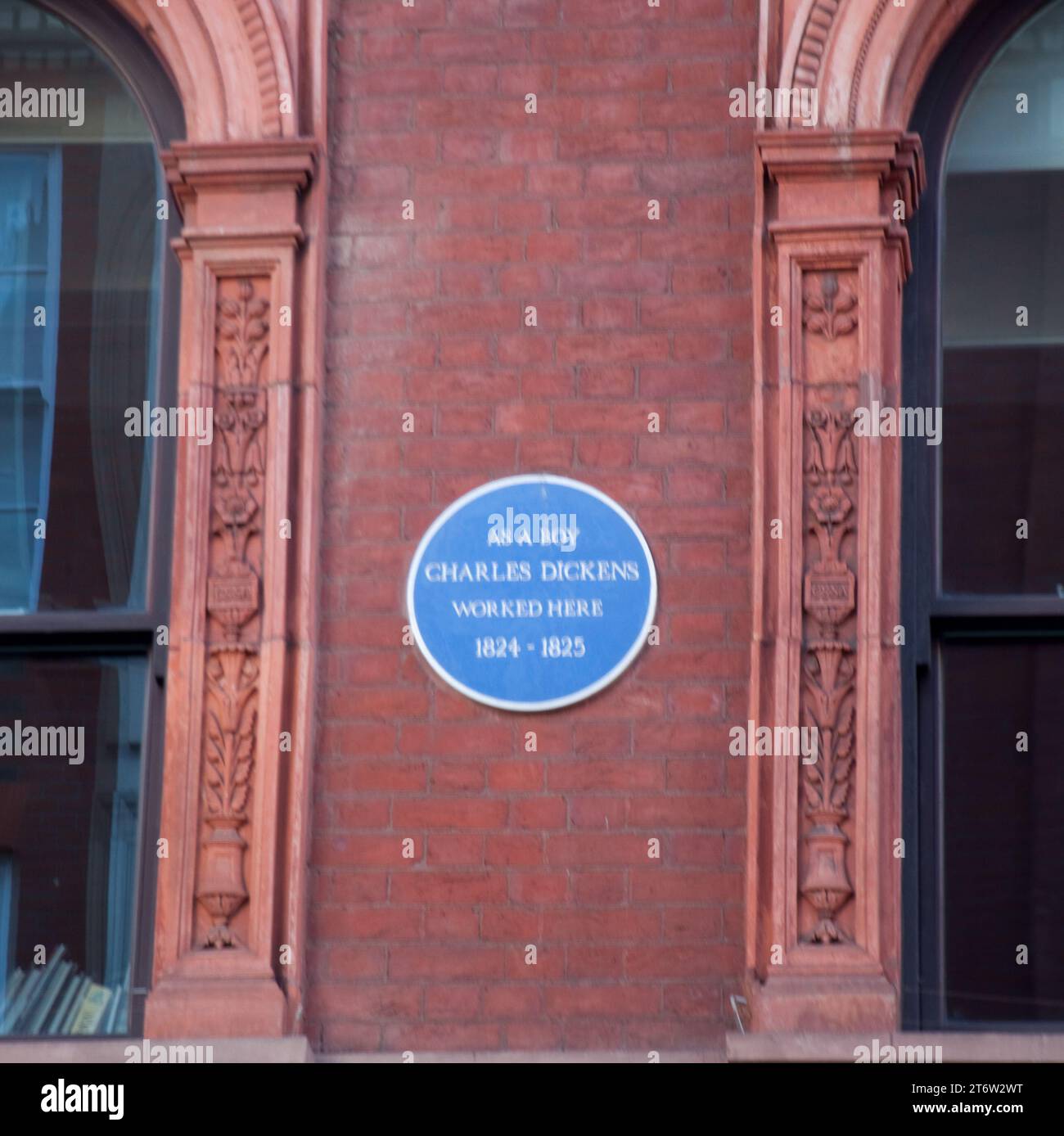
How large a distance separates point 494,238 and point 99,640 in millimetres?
1595

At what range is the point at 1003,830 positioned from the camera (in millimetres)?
6684

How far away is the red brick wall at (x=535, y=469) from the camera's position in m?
6.55

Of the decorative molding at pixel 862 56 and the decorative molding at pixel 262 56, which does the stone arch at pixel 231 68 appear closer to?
the decorative molding at pixel 262 56

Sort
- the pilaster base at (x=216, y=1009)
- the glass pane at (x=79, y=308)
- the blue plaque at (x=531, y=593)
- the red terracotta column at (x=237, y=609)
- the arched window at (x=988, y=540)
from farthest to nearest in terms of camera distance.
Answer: the glass pane at (x=79, y=308) < the blue plaque at (x=531, y=593) < the arched window at (x=988, y=540) < the red terracotta column at (x=237, y=609) < the pilaster base at (x=216, y=1009)

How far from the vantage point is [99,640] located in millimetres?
6949

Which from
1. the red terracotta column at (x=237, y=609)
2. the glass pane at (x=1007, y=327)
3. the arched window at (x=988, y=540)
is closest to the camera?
the red terracotta column at (x=237, y=609)

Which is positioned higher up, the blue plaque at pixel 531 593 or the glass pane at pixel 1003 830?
the blue plaque at pixel 531 593

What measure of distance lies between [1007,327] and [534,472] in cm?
144

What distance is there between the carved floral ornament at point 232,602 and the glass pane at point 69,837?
1.15ft

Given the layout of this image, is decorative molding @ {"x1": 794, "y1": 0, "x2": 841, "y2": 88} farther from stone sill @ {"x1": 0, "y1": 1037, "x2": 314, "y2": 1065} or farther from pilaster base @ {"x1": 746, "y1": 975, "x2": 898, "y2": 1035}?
stone sill @ {"x1": 0, "y1": 1037, "x2": 314, "y2": 1065}

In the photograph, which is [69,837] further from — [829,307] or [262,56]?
[829,307]

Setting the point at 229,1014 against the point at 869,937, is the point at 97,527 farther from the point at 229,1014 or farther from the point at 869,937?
the point at 869,937

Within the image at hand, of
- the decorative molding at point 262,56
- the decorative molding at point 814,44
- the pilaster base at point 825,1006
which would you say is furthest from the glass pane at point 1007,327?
the decorative molding at point 262,56

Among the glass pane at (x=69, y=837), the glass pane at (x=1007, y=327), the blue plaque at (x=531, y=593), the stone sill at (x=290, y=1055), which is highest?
the glass pane at (x=1007, y=327)
